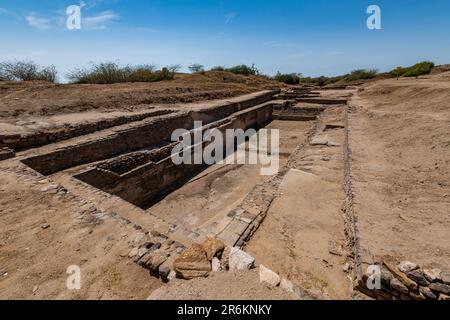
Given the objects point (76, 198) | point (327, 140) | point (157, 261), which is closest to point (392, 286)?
point (157, 261)

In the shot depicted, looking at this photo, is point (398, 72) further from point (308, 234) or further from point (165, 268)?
point (165, 268)

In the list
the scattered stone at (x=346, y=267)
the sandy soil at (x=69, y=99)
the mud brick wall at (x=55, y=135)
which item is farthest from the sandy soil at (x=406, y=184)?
the sandy soil at (x=69, y=99)

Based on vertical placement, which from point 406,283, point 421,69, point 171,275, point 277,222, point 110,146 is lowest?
point 277,222

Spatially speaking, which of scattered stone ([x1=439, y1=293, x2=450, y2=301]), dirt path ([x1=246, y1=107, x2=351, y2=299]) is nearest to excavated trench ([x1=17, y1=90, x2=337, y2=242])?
dirt path ([x1=246, y1=107, x2=351, y2=299])

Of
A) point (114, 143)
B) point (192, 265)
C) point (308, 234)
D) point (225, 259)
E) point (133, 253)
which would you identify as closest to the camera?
point (192, 265)

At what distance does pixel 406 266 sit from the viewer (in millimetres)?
2275

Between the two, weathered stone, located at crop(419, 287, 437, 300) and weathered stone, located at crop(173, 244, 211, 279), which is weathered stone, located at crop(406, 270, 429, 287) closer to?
weathered stone, located at crop(419, 287, 437, 300)

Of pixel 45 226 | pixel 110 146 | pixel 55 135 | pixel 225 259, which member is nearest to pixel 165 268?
pixel 225 259

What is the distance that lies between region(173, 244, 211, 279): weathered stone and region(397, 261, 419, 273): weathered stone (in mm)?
2016

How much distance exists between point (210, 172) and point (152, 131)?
107 inches

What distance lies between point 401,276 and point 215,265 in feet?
6.28

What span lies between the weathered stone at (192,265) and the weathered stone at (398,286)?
74.7 inches

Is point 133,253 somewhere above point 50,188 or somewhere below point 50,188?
below

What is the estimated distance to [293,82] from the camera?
3416cm
